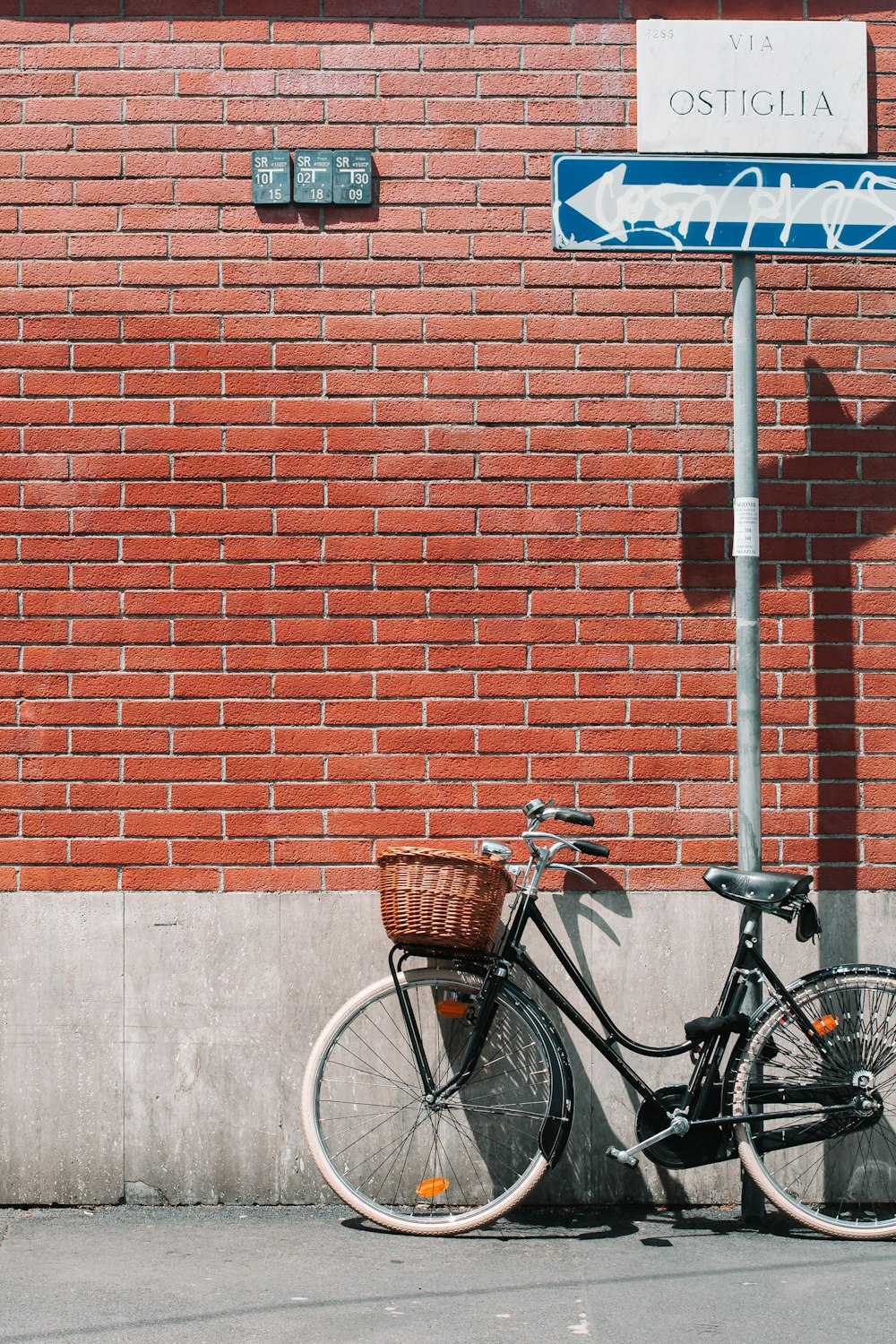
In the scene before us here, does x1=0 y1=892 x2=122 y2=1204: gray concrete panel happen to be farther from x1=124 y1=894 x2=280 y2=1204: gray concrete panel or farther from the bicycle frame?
the bicycle frame

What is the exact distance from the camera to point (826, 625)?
448cm

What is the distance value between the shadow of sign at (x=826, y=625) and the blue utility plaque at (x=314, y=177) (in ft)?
5.27

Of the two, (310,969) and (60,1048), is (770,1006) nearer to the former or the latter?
(310,969)

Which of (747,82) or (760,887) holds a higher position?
(747,82)

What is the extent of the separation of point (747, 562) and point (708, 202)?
1157 millimetres

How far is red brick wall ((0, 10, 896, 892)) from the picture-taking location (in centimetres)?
443

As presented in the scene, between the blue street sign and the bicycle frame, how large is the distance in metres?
2.13

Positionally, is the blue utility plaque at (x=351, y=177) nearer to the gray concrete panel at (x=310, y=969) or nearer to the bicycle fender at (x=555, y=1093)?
the gray concrete panel at (x=310, y=969)

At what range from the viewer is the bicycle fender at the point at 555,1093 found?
403 cm

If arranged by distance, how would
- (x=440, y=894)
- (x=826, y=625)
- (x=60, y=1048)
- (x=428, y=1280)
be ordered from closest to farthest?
(x=428, y=1280), (x=440, y=894), (x=60, y=1048), (x=826, y=625)

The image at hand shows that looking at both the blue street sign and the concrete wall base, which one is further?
the concrete wall base

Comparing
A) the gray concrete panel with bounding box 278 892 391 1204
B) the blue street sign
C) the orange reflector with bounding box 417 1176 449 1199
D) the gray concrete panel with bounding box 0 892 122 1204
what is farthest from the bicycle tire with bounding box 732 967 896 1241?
the blue street sign

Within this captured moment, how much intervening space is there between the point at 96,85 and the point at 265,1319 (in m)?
3.93

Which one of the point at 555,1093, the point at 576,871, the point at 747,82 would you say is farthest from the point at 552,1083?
the point at 747,82
